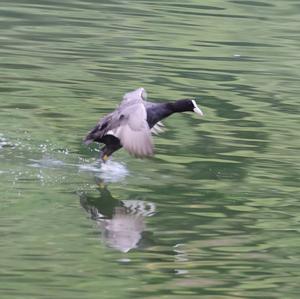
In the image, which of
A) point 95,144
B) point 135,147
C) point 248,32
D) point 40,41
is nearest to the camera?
point 135,147

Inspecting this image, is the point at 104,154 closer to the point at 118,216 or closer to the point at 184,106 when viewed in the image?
the point at 184,106

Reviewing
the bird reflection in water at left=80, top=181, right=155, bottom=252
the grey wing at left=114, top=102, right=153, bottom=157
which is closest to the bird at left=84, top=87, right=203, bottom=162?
the grey wing at left=114, top=102, right=153, bottom=157

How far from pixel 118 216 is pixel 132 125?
3.39 ft

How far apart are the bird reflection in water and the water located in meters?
0.02

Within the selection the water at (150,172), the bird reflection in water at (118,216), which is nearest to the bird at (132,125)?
the water at (150,172)

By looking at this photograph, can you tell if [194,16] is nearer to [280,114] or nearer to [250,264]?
[280,114]

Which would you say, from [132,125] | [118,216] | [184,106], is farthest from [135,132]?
[184,106]

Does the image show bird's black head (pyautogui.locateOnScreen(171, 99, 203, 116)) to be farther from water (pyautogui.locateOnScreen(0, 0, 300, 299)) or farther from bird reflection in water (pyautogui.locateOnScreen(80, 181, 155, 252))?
bird reflection in water (pyautogui.locateOnScreen(80, 181, 155, 252))

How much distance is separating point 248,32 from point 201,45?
2.46 meters

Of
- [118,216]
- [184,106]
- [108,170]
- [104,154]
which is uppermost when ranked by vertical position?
[184,106]

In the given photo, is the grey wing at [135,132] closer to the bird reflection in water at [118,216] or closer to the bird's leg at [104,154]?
the bird reflection in water at [118,216]

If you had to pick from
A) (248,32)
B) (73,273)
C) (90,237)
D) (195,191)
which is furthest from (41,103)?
(248,32)

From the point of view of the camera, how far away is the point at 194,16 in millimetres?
23844

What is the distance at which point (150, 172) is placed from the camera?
11.7 metres
